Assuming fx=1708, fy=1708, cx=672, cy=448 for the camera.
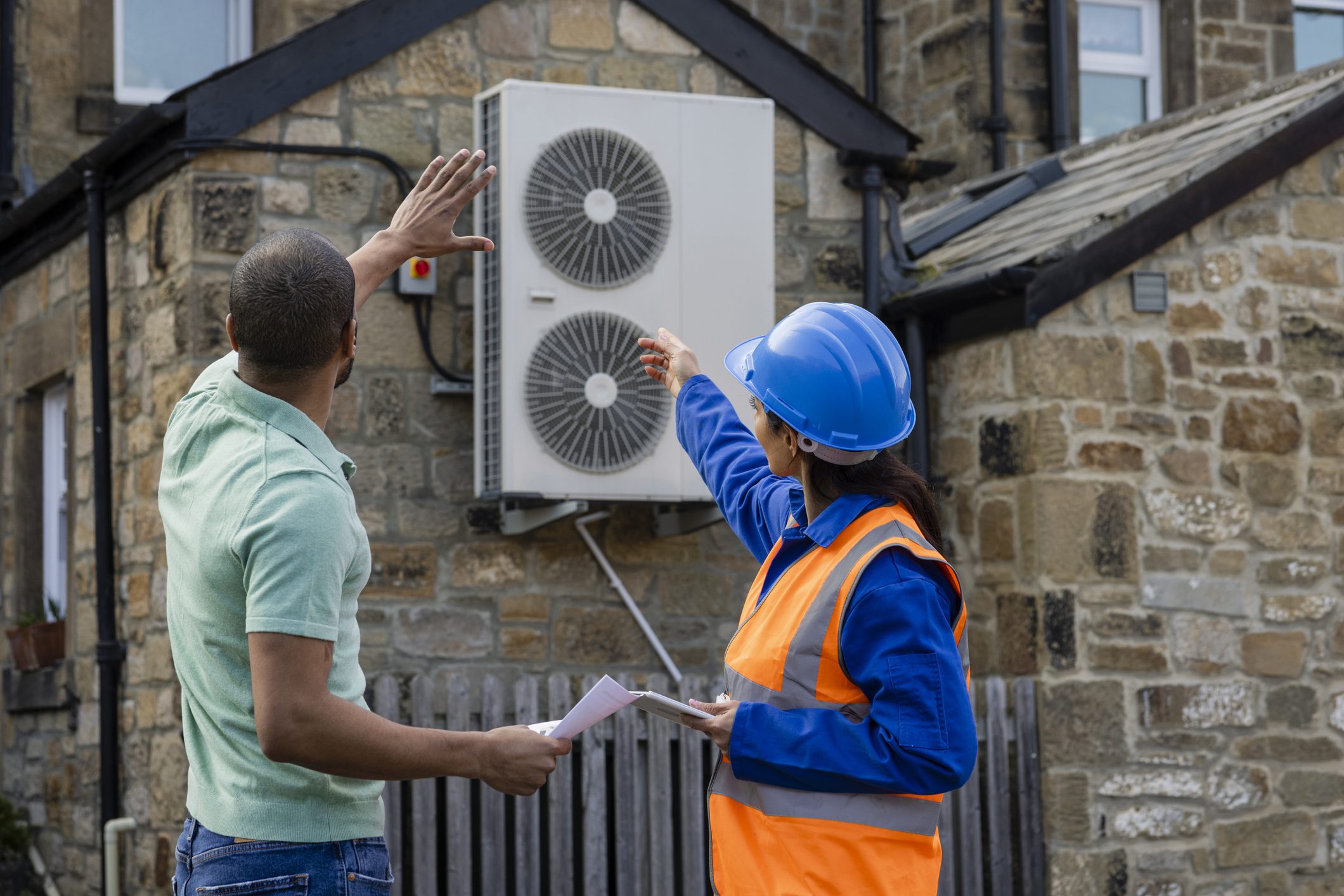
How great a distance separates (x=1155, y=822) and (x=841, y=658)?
388cm

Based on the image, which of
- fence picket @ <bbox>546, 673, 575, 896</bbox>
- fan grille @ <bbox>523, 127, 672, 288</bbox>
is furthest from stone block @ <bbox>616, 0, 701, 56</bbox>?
fence picket @ <bbox>546, 673, 575, 896</bbox>

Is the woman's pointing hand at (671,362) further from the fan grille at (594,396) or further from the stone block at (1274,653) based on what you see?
the stone block at (1274,653)

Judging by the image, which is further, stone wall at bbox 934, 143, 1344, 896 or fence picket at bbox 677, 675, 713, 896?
stone wall at bbox 934, 143, 1344, 896

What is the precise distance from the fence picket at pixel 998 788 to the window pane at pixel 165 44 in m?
5.99

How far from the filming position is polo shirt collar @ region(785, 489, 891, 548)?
2.86 meters

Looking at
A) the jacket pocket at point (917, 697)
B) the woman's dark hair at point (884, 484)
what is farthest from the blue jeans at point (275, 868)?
the woman's dark hair at point (884, 484)

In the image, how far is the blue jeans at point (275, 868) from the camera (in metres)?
2.45

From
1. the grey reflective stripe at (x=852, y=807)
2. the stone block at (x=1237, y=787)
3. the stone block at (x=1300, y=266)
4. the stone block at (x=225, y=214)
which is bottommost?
the stone block at (x=1237, y=787)

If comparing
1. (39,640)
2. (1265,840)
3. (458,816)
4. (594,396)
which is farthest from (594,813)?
(39,640)

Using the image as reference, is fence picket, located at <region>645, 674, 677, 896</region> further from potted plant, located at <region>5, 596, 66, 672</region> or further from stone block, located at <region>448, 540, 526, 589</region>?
potted plant, located at <region>5, 596, 66, 672</region>

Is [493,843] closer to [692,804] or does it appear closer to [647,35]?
[692,804]

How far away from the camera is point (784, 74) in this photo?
6844 mm

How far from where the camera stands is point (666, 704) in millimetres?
2799

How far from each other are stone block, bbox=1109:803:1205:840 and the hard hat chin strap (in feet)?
12.1
